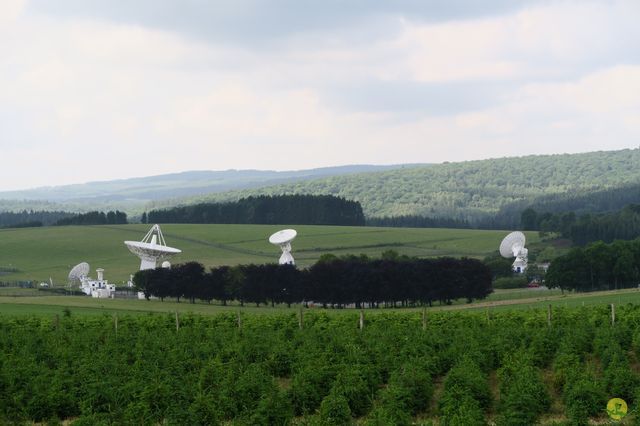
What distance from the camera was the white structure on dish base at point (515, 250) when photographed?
153375mm

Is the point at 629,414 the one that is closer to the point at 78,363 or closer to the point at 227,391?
the point at 227,391

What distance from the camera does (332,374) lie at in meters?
43.1

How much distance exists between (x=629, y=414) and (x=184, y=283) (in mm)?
93318

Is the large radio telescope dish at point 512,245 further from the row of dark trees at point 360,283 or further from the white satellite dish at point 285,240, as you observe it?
the row of dark trees at point 360,283

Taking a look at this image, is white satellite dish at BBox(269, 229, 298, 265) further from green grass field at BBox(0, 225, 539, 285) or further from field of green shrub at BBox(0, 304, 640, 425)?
field of green shrub at BBox(0, 304, 640, 425)

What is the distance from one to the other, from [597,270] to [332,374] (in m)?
85.1

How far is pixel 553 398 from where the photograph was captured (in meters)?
40.8

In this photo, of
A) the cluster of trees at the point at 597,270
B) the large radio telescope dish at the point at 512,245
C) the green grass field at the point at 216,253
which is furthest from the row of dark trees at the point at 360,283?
the green grass field at the point at 216,253

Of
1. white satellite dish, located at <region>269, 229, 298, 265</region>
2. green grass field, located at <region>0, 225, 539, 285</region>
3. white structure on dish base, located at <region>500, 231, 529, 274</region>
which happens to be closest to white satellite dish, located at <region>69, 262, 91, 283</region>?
green grass field, located at <region>0, 225, 539, 285</region>

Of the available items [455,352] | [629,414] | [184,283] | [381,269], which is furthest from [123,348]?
[184,283]

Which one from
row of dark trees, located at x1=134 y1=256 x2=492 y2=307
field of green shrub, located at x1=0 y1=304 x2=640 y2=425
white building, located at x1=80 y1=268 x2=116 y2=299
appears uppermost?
field of green shrub, located at x1=0 y1=304 x2=640 y2=425

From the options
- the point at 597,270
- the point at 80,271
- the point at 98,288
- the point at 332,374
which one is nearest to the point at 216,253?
the point at 80,271

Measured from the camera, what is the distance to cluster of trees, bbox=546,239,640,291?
123m

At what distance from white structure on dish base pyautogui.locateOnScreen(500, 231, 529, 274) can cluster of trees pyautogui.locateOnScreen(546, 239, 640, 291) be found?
27128 mm
